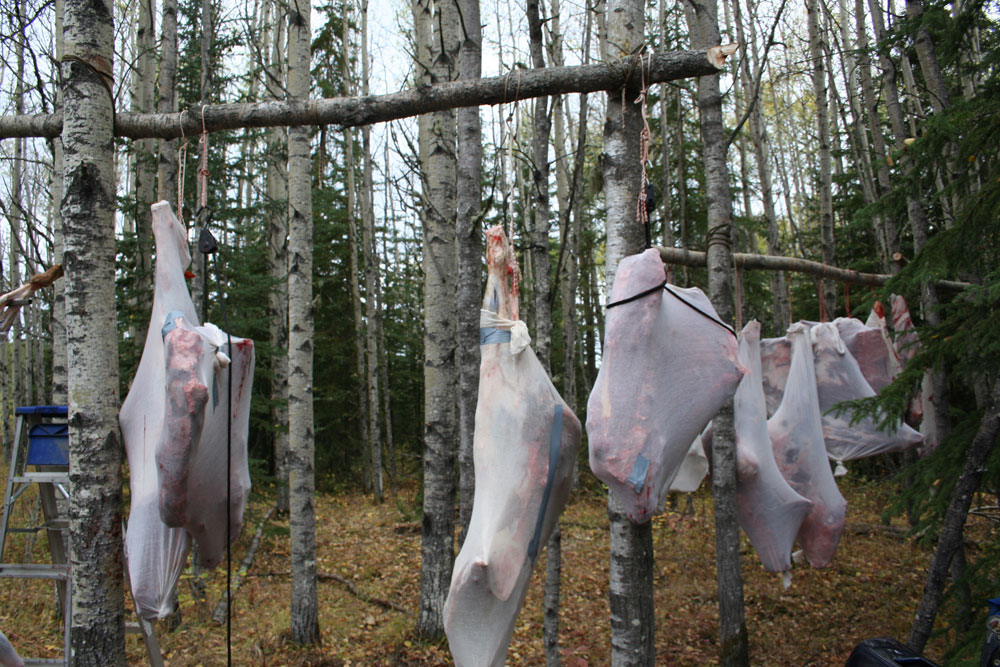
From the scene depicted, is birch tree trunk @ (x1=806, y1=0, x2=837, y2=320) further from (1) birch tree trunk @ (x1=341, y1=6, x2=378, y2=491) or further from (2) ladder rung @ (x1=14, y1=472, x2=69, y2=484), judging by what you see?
(1) birch tree trunk @ (x1=341, y1=6, x2=378, y2=491)

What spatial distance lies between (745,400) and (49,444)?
4.02 meters

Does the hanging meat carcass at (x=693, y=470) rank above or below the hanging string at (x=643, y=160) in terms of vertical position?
below

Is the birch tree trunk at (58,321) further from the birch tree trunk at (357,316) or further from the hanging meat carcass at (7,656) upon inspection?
the birch tree trunk at (357,316)

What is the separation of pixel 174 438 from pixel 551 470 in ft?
4.81

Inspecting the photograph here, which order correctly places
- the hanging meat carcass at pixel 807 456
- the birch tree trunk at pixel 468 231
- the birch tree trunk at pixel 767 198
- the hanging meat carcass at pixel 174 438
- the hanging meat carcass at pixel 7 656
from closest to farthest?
the hanging meat carcass at pixel 174 438, the hanging meat carcass at pixel 7 656, the hanging meat carcass at pixel 807 456, the birch tree trunk at pixel 468 231, the birch tree trunk at pixel 767 198

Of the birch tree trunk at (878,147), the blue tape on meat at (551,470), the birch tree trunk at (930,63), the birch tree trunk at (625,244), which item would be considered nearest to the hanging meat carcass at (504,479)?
the blue tape on meat at (551,470)

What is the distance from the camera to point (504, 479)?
2.43 meters

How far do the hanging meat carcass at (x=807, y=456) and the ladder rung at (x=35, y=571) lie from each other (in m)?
4.33

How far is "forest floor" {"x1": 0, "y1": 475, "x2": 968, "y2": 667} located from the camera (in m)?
5.75

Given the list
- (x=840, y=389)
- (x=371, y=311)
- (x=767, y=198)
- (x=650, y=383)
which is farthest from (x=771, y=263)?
(x=371, y=311)

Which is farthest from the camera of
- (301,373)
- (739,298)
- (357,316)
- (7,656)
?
(357,316)

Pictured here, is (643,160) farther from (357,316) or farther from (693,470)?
(357,316)

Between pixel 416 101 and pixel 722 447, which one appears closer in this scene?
pixel 416 101

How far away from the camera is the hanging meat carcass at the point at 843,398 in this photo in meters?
4.42
